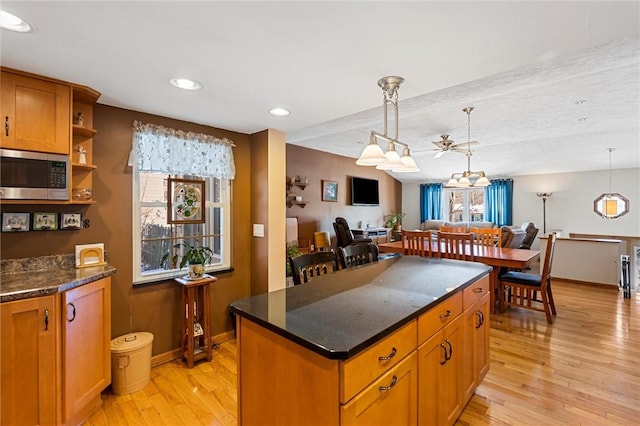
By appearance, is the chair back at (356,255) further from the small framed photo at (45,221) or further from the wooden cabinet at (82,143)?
the small framed photo at (45,221)

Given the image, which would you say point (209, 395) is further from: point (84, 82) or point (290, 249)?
point (290, 249)

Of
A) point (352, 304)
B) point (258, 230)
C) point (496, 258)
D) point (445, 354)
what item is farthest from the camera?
point (496, 258)

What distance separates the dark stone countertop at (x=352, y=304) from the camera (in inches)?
43.9

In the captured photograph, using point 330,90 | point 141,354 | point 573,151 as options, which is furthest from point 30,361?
point 573,151

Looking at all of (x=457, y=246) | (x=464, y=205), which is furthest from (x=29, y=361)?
(x=464, y=205)

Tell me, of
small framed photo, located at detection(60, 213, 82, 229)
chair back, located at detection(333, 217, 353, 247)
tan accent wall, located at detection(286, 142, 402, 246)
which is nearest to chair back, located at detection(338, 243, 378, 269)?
small framed photo, located at detection(60, 213, 82, 229)

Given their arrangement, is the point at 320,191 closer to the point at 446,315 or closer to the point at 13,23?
the point at 446,315

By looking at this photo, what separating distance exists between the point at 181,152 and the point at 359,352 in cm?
246

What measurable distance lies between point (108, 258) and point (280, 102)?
1.85 metres

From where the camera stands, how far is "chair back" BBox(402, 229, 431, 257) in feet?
12.9

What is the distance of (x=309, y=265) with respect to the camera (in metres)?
2.19

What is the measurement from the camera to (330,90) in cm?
211

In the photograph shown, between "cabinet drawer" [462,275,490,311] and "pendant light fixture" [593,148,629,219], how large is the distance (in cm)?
699

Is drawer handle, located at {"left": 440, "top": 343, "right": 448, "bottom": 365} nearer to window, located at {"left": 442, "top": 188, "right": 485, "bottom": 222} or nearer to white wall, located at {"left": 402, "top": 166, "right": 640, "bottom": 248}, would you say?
white wall, located at {"left": 402, "top": 166, "right": 640, "bottom": 248}
